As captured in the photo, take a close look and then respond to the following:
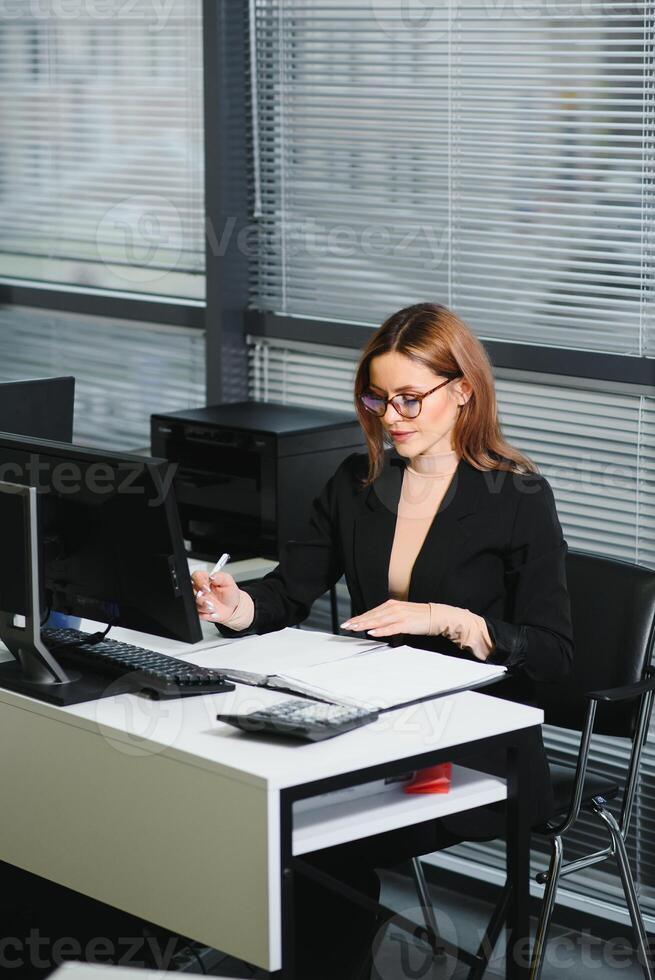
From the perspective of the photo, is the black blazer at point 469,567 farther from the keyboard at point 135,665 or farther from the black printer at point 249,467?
the black printer at point 249,467

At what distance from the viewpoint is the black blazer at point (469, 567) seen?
7.89 feet

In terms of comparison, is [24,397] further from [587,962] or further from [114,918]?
[587,962]

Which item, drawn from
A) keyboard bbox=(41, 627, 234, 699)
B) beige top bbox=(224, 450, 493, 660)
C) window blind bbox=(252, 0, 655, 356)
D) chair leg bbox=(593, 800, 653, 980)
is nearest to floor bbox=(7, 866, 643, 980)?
chair leg bbox=(593, 800, 653, 980)

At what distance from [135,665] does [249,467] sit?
3.52 ft

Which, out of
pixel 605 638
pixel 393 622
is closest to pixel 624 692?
pixel 605 638

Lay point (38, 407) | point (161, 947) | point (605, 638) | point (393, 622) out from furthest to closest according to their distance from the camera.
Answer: point (161, 947)
point (38, 407)
point (605, 638)
point (393, 622)

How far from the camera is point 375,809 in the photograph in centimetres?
201

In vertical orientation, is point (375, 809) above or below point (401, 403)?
below

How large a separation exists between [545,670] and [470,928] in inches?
42.7

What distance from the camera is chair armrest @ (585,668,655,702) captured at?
2.43m

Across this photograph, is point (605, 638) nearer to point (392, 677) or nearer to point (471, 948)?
point (392, 677)

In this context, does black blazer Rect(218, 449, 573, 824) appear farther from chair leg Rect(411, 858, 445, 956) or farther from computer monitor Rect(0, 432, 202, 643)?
chair leg Rect(411, 858, 445, 956)

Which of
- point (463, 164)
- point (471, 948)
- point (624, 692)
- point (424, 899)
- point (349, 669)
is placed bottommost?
point (471, 948)

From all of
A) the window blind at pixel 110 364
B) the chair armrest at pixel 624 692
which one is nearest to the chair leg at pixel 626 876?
the chair armrest at pixel 624 692
